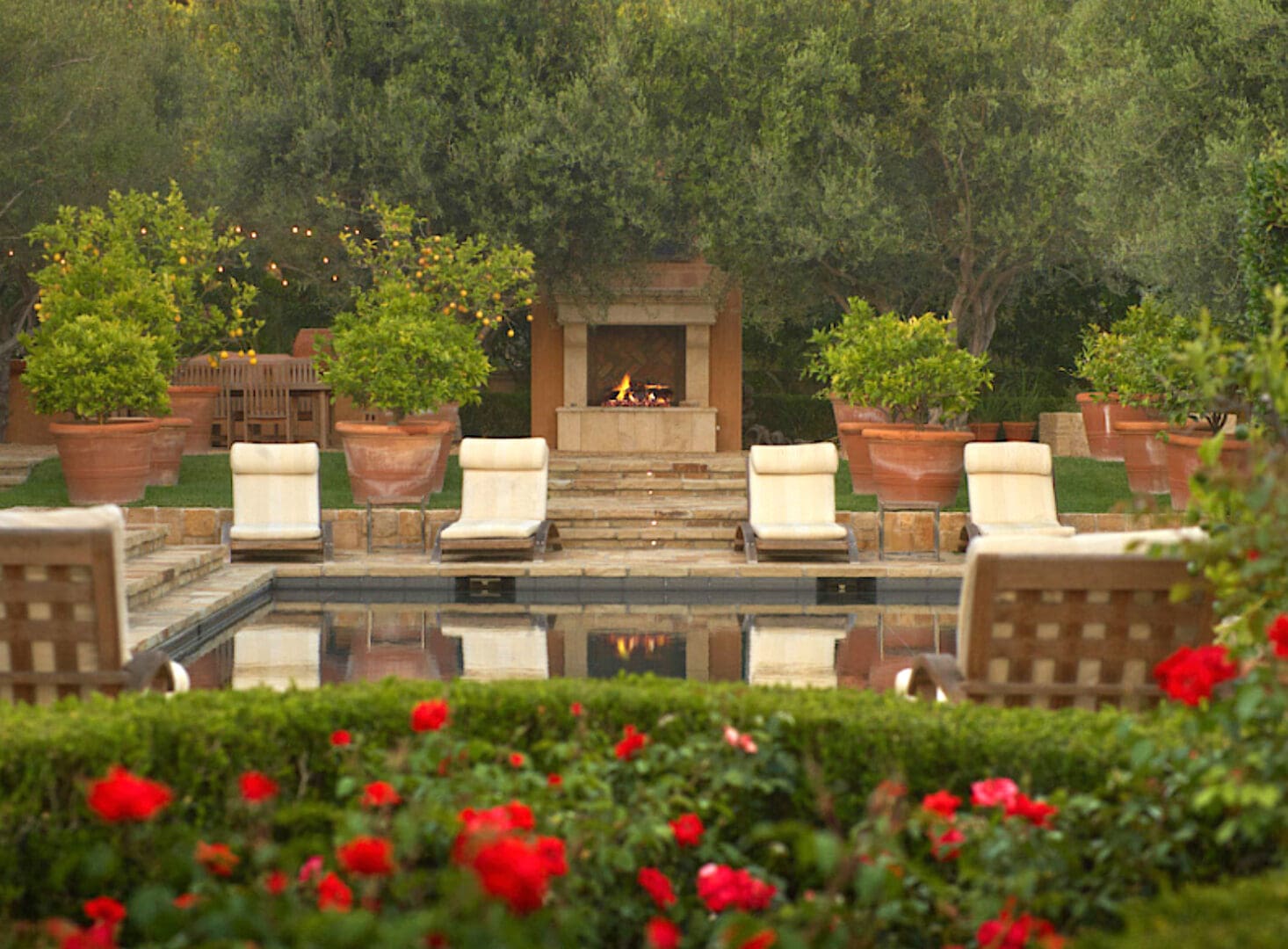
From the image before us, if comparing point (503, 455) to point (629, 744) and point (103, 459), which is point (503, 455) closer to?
point (103, 459)

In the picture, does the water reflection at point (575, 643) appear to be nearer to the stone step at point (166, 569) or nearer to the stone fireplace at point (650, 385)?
the stone step at point (166, 569)

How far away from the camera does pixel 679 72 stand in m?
18.0

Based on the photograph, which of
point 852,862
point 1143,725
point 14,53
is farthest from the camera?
point 14,53

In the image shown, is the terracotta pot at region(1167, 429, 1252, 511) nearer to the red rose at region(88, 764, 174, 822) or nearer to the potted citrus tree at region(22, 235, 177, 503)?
the potted citrus tree at region(22, 235, 177, 503)

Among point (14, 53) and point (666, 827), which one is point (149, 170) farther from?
point (666, 827)

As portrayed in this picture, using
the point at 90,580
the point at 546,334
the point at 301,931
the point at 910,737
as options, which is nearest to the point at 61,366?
the point at 546,334

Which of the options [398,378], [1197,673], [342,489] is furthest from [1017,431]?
[1197,673]

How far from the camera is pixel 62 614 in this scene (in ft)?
16.3

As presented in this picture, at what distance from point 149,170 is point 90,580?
1505cm

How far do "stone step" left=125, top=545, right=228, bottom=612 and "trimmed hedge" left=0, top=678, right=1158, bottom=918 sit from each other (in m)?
5.92

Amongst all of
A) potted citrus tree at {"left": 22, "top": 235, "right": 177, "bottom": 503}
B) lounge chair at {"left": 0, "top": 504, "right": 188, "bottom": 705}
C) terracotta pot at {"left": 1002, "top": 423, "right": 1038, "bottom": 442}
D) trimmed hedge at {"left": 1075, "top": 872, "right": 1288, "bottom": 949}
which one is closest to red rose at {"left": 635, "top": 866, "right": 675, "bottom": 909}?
trimmed hedge at {"left": 1075, "top": 872, "right": 1288, "bottom": 949}

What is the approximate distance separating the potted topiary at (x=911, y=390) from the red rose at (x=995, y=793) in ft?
30.9

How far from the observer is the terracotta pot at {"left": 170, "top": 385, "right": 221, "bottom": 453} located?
57.1 ft

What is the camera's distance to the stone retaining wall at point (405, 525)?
43.4ft
